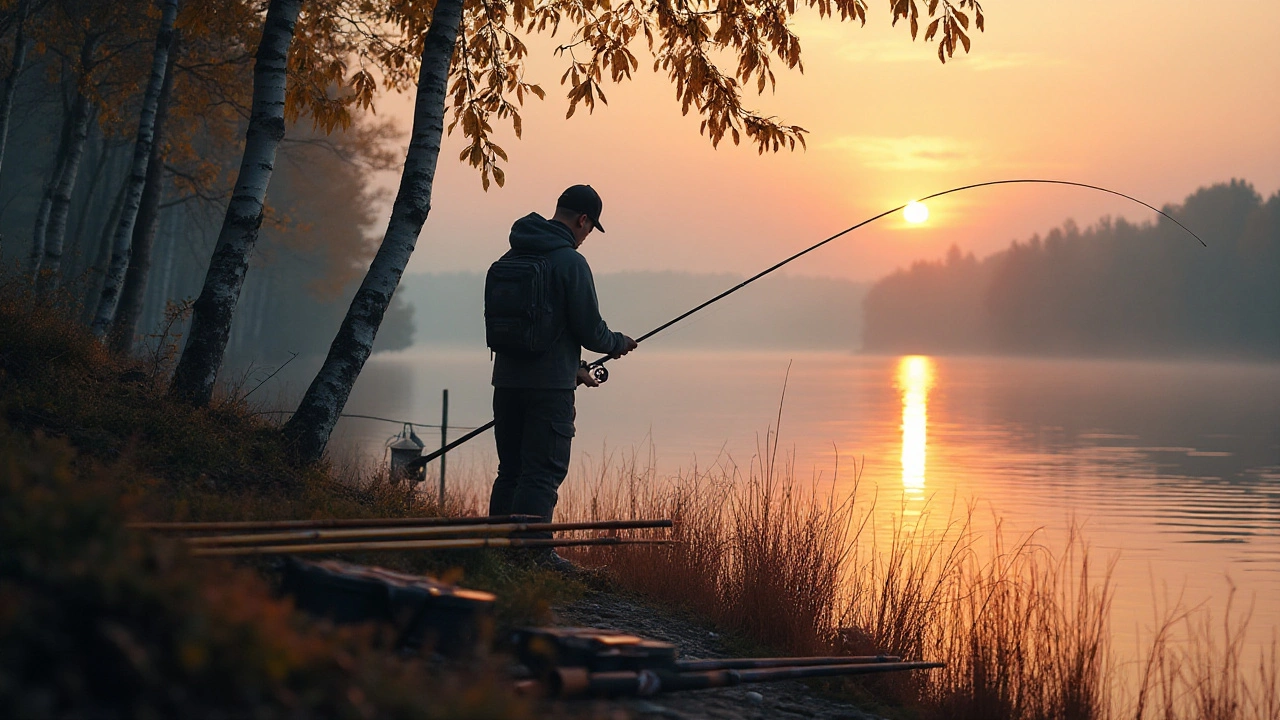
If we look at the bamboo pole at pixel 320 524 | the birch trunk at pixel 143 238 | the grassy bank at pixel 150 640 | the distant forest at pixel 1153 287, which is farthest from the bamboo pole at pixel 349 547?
the distant forest at pixel 1153 287

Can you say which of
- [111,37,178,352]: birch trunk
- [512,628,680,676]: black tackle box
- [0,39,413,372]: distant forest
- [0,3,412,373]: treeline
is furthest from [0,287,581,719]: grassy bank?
[111,37,178,352]: birch trunk

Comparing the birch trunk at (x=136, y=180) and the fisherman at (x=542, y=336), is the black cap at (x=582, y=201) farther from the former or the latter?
the birch trunk at (x=136, y=180)

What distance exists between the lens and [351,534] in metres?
4.67

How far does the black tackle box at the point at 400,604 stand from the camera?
3986 millimetres

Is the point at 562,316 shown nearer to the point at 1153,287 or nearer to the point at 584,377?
the point at 584,377

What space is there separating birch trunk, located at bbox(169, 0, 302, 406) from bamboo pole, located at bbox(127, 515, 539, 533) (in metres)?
2.73

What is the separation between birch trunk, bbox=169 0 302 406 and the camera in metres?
→ 7.68

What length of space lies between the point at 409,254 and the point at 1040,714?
4.94m

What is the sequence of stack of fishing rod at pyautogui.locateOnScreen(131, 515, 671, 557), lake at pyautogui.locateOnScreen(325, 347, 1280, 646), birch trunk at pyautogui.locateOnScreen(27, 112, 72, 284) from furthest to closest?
birch trunk at pyautogui.locateOnScreen(27, 112, 72, 284), lake at pyautogui.locateOnScreen(325, 347, 1280, 646), stack of fishing rod at pyautogui.locateOnScreen(131, 515, 671, 557)

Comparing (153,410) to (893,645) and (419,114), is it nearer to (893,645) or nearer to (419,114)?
(419,114)

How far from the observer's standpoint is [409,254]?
8.02 meters

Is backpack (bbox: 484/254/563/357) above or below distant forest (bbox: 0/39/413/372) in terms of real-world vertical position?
below

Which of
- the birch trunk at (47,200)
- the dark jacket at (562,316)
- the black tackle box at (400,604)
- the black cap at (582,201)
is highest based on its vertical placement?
the birch trunk at (47,200)

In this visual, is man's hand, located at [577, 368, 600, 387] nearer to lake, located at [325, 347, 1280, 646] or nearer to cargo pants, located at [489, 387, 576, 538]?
cargo pants, located at [489, 387, 576, 538]
